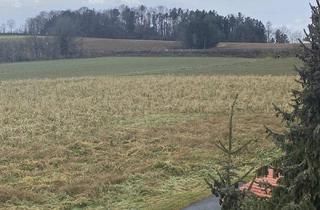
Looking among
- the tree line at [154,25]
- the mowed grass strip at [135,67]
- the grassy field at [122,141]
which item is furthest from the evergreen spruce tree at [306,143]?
the tree line at [154,25]

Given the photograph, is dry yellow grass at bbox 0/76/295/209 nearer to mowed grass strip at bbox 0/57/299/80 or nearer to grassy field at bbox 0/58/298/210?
grassy field at bbox 0/58/298/210

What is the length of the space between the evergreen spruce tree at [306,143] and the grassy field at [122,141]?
24.6ft

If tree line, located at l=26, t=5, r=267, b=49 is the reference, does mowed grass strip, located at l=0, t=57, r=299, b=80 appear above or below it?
below

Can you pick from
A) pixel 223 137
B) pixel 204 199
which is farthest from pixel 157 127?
pixel 204 199

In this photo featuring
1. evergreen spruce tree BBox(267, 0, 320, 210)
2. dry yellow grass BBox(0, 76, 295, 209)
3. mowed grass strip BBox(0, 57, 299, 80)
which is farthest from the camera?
mowed grass strip BBox(0, 57, 299, 80)

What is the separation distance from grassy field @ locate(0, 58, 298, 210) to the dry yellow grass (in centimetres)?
4

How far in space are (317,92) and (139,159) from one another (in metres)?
14.5

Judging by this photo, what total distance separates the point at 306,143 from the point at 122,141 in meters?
17.7

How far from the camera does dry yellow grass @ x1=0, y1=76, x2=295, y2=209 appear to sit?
1463 cm

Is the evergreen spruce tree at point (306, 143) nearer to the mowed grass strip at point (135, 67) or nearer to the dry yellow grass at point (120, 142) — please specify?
the dry yellow grass at point (120, 142)

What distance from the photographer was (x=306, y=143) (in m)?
4.75

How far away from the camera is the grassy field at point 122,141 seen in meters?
14.6

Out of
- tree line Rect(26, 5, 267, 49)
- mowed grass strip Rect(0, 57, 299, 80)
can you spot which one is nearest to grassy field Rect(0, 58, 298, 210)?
mowed grass strip Rect(0, 57, 299, 80)

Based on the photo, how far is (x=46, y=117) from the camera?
93.8 ft
